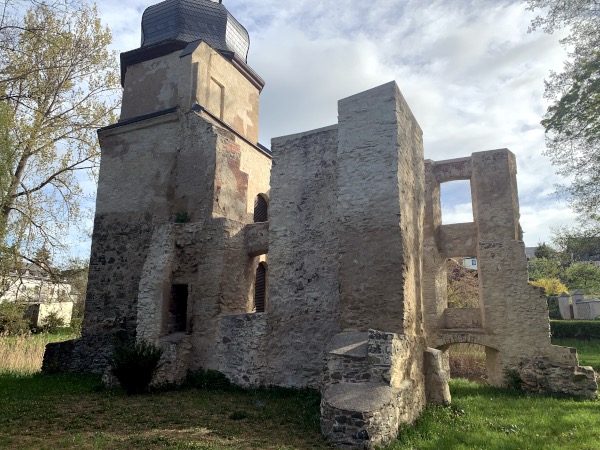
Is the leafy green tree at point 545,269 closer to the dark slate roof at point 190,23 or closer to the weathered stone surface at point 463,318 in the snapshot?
the weathered stone surface at point 463,318

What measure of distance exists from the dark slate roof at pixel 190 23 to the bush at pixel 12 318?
9411 millimetres

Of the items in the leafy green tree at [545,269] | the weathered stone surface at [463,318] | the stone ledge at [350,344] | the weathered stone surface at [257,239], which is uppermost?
the leafy green tree at [545,269]

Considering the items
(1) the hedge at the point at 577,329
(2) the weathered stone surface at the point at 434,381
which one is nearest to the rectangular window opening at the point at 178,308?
(2) the weathered stone surface at the point at 434,381

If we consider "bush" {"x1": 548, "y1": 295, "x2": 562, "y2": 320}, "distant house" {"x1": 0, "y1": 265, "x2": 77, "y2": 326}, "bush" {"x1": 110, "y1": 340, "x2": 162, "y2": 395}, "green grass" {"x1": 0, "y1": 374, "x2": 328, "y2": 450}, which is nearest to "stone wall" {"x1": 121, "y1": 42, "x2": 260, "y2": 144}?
"distant house" {"x1": 0, "y1": 265, "x2": 77, "y2": 326}

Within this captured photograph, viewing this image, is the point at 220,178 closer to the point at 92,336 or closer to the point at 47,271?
the point at 92,336

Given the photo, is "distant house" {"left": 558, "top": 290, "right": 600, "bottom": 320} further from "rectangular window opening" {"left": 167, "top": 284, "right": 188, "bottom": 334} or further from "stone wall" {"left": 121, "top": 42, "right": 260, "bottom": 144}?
"rectangular window opening" {"left": 167, "top": 284, "right": 188, "bottom": 334}

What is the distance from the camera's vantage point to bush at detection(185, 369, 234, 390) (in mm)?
9375

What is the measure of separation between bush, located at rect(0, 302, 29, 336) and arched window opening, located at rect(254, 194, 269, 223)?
8.41 metres

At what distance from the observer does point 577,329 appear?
21.1 meters

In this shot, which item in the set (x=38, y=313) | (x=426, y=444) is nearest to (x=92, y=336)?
(x=426, y=444)

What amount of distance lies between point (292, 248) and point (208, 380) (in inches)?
131

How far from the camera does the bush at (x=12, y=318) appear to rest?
1425 centimetres

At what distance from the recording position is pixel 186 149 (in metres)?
12.2

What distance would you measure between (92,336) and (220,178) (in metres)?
5.48
